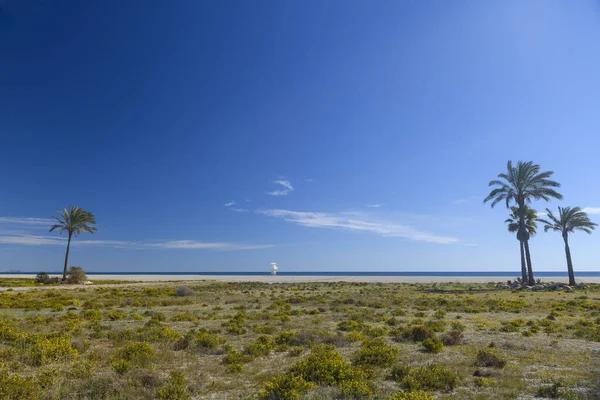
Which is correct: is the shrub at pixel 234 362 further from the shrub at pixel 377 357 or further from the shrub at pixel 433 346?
the shrub at pixel 433 346

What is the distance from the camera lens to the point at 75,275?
54.6 meters

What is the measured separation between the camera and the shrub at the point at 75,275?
54.2 meters

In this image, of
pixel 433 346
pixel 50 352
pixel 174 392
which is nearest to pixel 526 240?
pixel 433 346

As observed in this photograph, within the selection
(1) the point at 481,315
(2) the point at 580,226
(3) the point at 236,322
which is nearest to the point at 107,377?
(3) the point at 236,322

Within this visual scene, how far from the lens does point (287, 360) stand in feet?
35.6

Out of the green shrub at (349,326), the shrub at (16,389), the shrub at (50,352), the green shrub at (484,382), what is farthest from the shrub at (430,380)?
the shrub at (50,352)

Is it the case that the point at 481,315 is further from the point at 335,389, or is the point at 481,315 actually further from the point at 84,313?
the point at 84,313

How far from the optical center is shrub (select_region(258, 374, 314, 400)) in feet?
23.8

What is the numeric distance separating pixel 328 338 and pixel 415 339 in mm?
3703

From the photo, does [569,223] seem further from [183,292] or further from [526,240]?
[183,292]

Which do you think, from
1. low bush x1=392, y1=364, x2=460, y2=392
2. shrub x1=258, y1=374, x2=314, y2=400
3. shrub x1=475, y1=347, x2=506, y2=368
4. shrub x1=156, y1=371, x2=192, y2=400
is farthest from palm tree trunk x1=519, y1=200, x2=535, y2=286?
shrub x1=156, y1=371, x2=192, y2=400

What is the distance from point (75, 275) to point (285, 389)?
60483 mm

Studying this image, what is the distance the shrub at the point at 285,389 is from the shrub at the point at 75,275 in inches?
2351

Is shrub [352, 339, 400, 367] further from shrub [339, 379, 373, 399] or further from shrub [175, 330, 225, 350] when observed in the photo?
shrub [175, 330, 225, 350]
